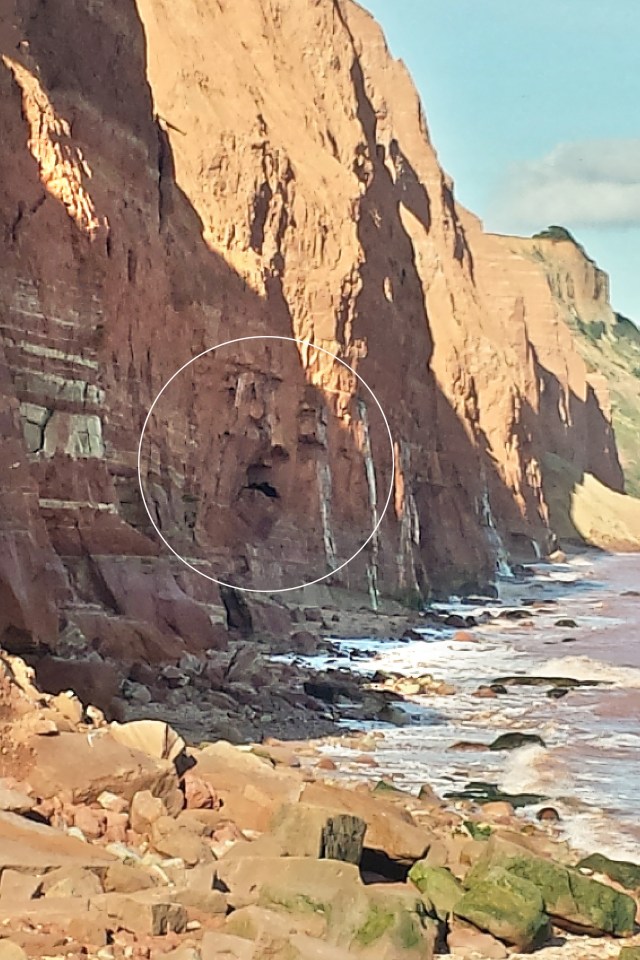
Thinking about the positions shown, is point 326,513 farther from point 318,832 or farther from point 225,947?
point 225,947

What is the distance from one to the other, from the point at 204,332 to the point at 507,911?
2338 centimetres

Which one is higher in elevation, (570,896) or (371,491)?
(371,491)

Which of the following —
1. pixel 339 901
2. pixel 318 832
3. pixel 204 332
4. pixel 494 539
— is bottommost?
pixel 339 901

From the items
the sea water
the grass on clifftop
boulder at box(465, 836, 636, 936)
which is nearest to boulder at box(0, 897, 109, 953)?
boulder at box(465, 836, 636, 936)

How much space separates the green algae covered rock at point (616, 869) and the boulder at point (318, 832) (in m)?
2.90

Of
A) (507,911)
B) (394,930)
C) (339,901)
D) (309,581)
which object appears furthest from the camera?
(309,581)

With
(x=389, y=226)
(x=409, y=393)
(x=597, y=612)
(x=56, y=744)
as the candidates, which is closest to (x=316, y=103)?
(x=389, y=226)

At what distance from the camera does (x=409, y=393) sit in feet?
161

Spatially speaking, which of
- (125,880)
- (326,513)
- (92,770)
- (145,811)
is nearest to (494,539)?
(326,513)

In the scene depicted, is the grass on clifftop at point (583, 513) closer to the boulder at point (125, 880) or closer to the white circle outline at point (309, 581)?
the white circle outline at point (309, 581)

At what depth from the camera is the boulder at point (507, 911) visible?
9.77 metres

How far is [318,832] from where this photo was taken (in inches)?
400

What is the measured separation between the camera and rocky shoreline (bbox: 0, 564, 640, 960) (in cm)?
820

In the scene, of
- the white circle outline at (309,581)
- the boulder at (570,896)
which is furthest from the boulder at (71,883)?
the white circle outline at (309,581)
